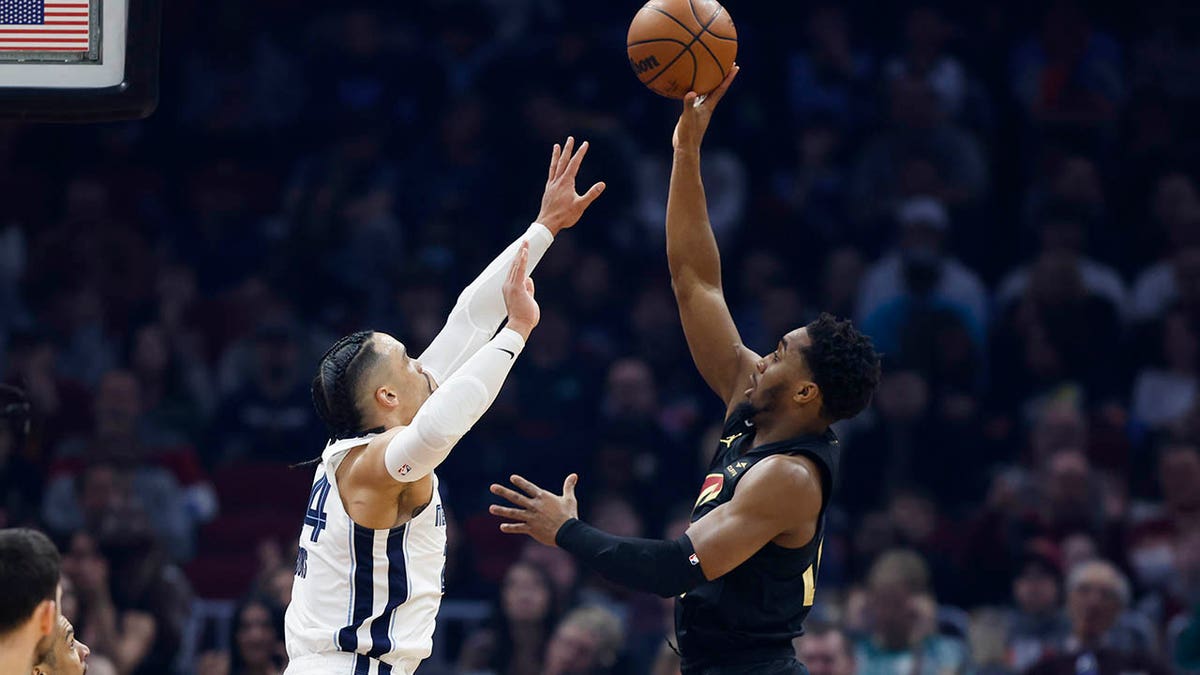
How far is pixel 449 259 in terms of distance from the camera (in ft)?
35.8

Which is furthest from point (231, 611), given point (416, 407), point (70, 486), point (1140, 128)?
point (1140, 128)

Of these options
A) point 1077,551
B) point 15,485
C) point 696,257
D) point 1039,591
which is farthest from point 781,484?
point 15,485

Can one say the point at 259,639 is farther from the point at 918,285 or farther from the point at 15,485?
the point at 918,285

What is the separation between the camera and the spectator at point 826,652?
826 centimetres

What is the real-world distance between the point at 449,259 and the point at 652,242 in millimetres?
1391

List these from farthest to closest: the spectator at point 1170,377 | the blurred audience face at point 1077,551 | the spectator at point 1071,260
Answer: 1. the spectator at point 1071,260
2. the spectator at point 1170,377
3. the blurred audience face at point 1077,551

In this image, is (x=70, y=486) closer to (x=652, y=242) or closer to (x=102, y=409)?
(x=102, y=409)

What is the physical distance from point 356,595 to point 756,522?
3.99 ft

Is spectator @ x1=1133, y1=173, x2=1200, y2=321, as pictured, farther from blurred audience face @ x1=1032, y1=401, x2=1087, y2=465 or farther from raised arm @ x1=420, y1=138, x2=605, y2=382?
raised arm @ x1=420, y1=138, x2=605, y2=382

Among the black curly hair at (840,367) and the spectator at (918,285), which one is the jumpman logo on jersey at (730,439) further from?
the spectator at (918,285)

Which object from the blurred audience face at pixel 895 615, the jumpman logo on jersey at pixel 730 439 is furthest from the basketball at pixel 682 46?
the blurred audience face at pixel 895 615

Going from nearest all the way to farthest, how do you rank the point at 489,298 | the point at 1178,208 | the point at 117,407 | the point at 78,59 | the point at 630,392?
1. the point at 78,59
2. the point at 489,298
3. the point at 117,407
4. the point at 630,392
5. the point at 1178,208

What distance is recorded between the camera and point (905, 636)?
8.55m

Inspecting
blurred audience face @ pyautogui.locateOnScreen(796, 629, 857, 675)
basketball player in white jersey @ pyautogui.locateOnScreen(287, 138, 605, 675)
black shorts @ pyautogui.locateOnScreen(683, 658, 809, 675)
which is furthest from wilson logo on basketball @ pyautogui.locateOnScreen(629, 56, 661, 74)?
blurred audience face @ pyautogui.locateOnScreen(796, 629, 857, 675)
